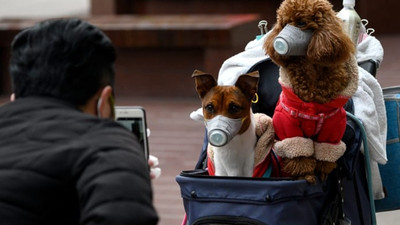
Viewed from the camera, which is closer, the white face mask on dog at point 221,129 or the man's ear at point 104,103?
the man's ear at point 104,103

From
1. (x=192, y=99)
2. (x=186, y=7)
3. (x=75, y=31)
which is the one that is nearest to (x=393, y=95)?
(x=75, y=31)

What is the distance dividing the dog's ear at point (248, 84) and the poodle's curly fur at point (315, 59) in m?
0.11

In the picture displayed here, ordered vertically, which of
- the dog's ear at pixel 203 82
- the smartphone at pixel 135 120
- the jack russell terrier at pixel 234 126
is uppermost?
the smartphone at pixel 135 120

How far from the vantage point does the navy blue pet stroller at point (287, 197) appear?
10.7ft

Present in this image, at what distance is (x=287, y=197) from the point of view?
3248mm

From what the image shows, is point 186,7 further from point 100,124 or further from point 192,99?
point 100,124

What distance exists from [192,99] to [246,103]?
6.75 metres

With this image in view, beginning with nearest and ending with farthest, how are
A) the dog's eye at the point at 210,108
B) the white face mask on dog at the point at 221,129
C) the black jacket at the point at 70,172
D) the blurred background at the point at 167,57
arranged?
the black jacket at the point at 70,172
the white face mask on dog at the point at 221,129
the dog's eye at the point at 210,108
the blurred background at the point at 167,57

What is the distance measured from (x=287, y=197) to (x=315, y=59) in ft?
1.66

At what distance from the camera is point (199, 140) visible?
8.19 meters

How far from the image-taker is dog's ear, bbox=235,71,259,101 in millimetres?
3334

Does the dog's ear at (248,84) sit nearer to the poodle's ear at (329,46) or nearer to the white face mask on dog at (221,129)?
the white face mask on dog at (221,129)

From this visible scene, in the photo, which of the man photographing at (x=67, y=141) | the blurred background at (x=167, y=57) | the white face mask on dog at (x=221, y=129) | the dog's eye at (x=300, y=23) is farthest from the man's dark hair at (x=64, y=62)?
the blurred background at (x=167, y=57)

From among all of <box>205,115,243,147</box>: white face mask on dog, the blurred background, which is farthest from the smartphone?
the blurred background
